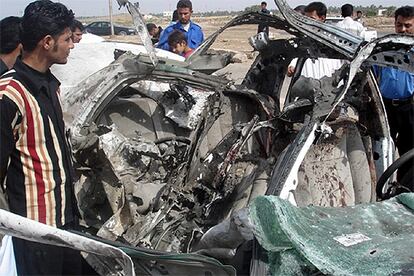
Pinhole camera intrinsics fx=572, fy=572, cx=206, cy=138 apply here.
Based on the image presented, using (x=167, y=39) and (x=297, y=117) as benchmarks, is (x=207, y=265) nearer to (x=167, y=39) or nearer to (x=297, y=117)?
(x=297, y=117)

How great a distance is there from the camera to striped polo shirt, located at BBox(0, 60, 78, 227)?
2.51 m

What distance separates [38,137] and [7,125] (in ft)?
0.57

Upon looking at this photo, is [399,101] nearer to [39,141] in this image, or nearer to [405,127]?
[405,127]

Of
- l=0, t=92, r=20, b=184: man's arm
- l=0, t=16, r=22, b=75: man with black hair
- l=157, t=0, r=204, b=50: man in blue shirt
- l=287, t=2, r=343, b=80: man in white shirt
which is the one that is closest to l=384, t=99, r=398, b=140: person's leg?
l=287, t=2, r=343, b=80: man in white shirt

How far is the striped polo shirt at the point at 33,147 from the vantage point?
2506 millimetres

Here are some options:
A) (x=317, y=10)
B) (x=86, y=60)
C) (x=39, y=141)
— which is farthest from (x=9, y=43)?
(x=317, y=10)

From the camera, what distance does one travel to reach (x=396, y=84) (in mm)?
4926

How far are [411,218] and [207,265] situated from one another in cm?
106

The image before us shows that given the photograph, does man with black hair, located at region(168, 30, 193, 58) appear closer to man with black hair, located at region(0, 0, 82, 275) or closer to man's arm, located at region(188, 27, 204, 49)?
man's arm, located at region(188, 27, 204, 49)

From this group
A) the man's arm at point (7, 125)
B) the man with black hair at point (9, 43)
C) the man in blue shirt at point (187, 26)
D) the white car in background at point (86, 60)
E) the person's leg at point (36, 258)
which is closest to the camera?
the man's arm at point (7, 125)

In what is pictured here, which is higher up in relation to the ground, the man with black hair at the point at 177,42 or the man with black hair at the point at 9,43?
the man with black hair at the point at 9,43

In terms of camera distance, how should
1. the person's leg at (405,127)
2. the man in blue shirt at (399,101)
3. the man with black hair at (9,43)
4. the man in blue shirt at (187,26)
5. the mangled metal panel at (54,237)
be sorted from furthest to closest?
1. the man in blue shirt at (187,26)
2. the man in blue shirt at (399,101)
3. the person's leg at (405,127)
4. the man with black hair at (9,43)
5. the mangled metal panel at (54,237)

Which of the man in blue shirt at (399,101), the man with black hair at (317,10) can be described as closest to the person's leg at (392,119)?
the man in blue shirt at (399,101)

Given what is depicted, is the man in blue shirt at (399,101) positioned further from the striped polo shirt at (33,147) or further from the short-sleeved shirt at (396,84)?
Result: the striped polo shirt at (33,147)
